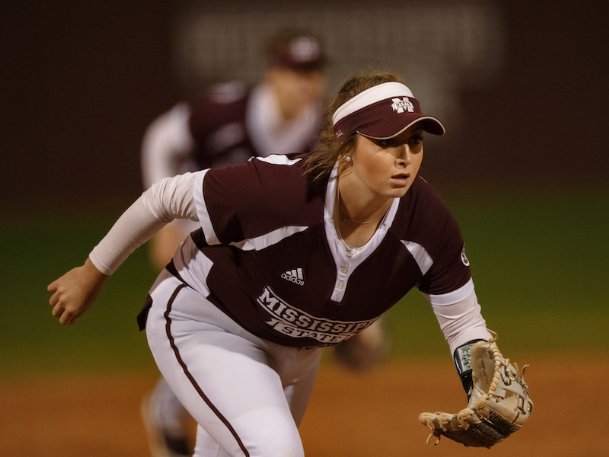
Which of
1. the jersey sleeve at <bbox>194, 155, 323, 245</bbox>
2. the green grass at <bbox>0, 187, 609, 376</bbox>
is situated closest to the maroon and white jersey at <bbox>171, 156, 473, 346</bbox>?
the jersey sleeve at <bbox>194, 155, 323, 245</bbox>

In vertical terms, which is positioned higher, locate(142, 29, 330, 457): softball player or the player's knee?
locate(142, 29, 330, 457): softball player

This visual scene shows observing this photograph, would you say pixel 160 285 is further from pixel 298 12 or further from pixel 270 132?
pixel 298 12

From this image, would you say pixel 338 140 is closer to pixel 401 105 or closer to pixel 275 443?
pixel 401 105

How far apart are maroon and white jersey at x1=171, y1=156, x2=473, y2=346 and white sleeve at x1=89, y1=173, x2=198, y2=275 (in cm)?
7

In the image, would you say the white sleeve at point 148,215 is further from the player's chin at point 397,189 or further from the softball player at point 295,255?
the player's chin at point 397,189

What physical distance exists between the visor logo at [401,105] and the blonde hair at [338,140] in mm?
123

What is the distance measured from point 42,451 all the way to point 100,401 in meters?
0.98

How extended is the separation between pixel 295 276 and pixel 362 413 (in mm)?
2969

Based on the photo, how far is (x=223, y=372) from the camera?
3.22 meters

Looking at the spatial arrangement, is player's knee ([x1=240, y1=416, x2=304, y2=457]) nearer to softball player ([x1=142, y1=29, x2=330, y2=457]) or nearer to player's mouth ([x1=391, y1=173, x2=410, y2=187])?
player's mouth ([x1=391, y1=173, x2=410, y2=187])

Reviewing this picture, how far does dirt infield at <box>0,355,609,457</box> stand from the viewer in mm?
5242

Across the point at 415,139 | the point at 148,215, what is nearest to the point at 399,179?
the point at 415,139

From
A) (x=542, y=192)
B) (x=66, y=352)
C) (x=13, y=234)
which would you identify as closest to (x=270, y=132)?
(x=66, y=352)

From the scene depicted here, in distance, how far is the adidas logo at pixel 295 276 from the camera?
3162 millimetres
